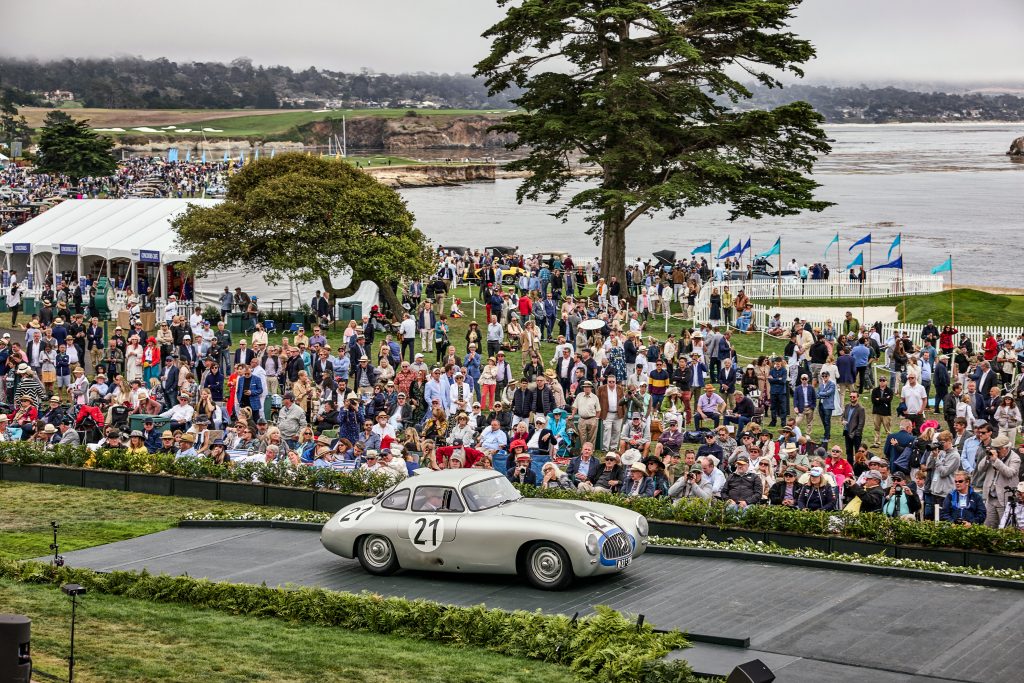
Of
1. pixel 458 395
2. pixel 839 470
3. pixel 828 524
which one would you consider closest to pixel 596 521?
pixel 828 524

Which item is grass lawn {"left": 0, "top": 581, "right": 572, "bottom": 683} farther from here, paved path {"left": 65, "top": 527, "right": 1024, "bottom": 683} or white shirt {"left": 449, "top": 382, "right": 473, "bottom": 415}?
white shirt {"left": 449, "top": 382, "right": 473, "bottom": 415}

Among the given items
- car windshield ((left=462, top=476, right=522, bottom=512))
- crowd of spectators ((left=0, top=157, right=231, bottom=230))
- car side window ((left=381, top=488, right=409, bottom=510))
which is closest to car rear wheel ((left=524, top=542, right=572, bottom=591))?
car windshield ((left=462, top=476, right=522, bottom=512))

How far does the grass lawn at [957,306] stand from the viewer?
38.2 metres

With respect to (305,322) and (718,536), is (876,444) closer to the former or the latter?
(718,536)

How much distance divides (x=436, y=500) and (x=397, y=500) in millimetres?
605

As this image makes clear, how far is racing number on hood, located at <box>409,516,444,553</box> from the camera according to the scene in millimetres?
14664

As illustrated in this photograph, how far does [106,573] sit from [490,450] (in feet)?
25.6

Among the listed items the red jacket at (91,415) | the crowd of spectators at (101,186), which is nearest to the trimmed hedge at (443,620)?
the red jacket at (91,415)

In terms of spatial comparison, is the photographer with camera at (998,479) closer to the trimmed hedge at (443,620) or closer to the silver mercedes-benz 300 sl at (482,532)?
the silver mercedes-benz 300 sl at (482,532)

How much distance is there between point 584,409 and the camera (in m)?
23.1

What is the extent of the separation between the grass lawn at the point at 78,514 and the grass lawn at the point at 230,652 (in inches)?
159

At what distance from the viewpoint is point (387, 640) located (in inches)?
502

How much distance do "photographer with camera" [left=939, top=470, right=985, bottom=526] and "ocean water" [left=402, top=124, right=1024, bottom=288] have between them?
4988 centimetres

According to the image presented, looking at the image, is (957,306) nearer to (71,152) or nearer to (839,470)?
(839,470)
